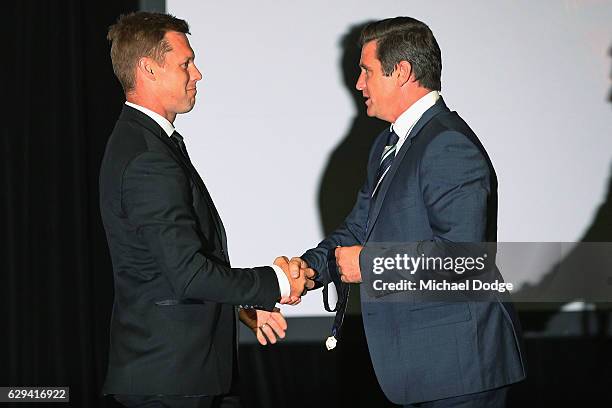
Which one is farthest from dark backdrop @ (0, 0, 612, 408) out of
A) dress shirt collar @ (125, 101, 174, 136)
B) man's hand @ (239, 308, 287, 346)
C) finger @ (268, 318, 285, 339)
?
dress shirt collar @ (125, 101, 174, 136)

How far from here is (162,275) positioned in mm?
2268

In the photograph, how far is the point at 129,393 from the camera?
88.7 inches

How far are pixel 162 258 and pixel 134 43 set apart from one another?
0.60 m

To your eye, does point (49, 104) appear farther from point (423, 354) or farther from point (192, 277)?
point (423, 354)

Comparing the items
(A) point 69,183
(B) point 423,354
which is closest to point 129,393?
(B) point 423,354

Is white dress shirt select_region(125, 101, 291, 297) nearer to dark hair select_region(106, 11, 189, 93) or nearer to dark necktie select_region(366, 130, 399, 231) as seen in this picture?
dark hair select_region(106, 11, 189, 93)

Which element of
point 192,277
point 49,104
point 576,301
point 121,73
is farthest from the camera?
point 576,301

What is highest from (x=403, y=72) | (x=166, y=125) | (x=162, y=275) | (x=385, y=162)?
(x=403, y=72)

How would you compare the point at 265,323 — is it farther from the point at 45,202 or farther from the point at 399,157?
the point at 45,202

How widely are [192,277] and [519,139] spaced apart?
8.45 feet

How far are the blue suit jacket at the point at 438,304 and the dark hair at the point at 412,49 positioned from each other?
13 centimetres

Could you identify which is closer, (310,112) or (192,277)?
(192,277)

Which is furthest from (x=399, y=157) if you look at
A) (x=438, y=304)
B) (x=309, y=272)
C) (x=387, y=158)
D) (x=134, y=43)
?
(x=134, y=43)

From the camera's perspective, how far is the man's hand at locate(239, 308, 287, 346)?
274cm
